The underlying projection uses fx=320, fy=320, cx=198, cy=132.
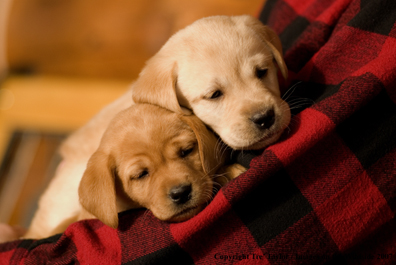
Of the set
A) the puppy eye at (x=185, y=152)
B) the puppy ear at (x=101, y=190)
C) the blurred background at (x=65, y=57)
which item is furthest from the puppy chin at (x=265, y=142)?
the blurred background at (x=65, y=57)

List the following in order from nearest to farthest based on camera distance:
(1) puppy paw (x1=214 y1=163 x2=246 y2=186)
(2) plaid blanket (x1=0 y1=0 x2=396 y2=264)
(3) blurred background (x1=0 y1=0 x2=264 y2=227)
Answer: (2) plaid blanket (x1=0 y1=0 x2=396 y2=264)
(1) puppy paw (x1=214 y1=163 x2=246 y2=186)
(3) blurred background (x1=0 y1=0 x2=264 y2=227)

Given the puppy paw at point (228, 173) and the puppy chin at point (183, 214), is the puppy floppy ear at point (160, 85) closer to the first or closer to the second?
the puppy paw at point (228, 173)

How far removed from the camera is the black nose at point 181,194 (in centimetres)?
134

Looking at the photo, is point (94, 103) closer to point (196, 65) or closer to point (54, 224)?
point (54, 224)

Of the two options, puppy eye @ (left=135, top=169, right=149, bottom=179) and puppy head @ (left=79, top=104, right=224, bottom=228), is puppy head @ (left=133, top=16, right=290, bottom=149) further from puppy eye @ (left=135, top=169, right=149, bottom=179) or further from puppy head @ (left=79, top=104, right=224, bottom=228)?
puppy eye @ (left=135, top=169, right=149, bottom=179)

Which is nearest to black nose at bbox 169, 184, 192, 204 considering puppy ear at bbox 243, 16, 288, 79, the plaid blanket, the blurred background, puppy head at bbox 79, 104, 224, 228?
puppy head at bbox 79, 104, 224, 228

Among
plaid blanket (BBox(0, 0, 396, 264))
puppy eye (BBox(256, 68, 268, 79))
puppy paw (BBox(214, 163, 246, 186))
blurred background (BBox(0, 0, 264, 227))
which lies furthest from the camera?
blurred background (BBox(0, 0, 264, 227))

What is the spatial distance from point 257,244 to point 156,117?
72cm

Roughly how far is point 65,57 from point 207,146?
3.00 metres

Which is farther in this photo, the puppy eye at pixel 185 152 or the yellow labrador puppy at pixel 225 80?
the puppy eye at pixel 185 152

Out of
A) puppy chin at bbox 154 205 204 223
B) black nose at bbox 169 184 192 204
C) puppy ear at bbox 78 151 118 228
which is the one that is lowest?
puppy ear at bbox 78 151 118 228

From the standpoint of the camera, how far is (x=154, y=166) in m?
1.46

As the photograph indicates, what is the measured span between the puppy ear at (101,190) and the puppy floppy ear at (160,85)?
358 millimetres

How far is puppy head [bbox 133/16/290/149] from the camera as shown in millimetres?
1395
